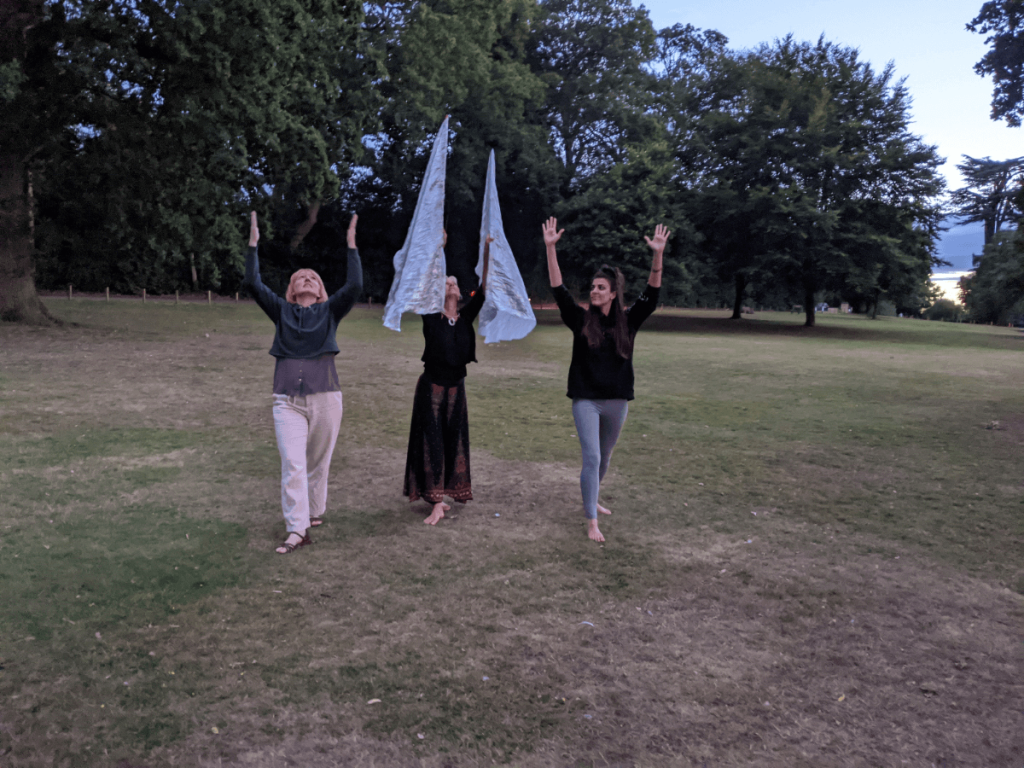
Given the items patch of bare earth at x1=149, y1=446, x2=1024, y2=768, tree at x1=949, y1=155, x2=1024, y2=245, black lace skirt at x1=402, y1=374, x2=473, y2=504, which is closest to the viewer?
patch of bare earth at x1=149, y1=446, x2=1024, y2=768

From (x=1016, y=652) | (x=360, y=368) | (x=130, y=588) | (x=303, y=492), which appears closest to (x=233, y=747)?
(x=130, y=588)

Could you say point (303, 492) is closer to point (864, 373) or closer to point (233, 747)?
point (233, 747)

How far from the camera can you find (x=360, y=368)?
1733 cm

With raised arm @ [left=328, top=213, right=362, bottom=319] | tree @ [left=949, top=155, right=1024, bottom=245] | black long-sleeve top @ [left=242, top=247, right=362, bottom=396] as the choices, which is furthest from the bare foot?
tree @ [left=949, top=155, right=1024, bottom=245]

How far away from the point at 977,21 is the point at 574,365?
46.4ft

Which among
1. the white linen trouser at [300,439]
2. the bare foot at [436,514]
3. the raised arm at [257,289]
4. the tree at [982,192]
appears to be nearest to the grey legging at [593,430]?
the bare foot at [436,514]

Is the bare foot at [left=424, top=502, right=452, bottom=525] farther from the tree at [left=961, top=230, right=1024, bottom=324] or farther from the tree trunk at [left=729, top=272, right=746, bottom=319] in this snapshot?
the tree at [left=961, top=230, right=1024, bottom=324]

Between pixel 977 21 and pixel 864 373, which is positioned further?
pixel 864 373

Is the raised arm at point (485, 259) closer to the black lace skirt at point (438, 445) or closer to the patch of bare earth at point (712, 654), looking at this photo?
the black lace skirt at point (438, 445)

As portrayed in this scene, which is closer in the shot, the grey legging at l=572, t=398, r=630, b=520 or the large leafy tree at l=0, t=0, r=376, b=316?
the grey legging at l=572, t=398, r=630, b=520

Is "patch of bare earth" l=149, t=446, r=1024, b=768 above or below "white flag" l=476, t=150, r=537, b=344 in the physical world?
below

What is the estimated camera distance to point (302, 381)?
5809mm

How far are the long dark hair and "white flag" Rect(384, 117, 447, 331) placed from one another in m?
1.17

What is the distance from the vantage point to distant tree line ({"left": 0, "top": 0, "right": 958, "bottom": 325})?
20.1 meters
